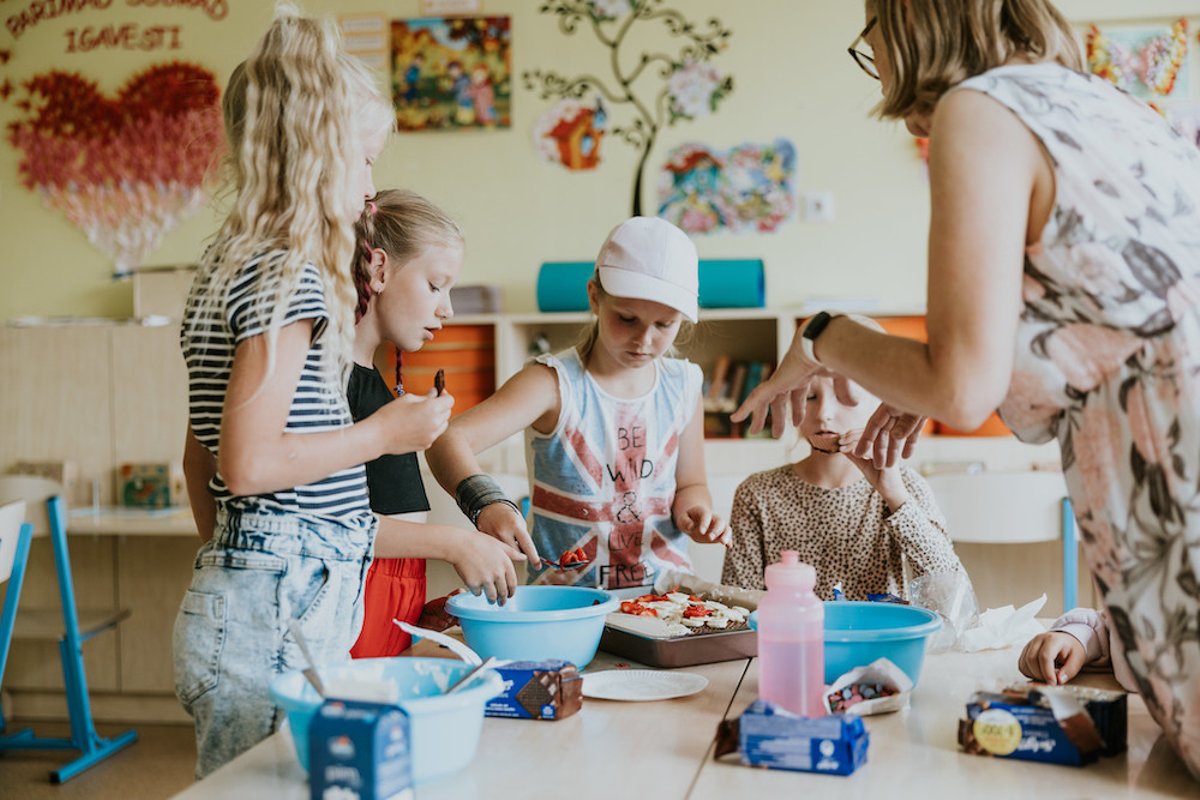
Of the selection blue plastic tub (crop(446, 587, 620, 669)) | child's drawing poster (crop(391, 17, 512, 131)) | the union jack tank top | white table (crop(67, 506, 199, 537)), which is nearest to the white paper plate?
blue plastic tub (crop(446, 587, 620, 669))

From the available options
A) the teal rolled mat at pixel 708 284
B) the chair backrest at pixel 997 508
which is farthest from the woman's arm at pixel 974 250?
the teal rolled mat at pixel 708 284

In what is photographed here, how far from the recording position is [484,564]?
140 cm

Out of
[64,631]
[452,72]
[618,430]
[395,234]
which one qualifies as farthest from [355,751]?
[452,72]

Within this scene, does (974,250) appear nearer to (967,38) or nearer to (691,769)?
(967,38)

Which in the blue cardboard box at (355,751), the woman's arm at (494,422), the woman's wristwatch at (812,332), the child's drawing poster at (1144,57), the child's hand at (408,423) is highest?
the child's drawing poster at (1144,57)

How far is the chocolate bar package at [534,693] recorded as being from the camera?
3.99 feet

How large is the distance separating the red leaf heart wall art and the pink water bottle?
370cm

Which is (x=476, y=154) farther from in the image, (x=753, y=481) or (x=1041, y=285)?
(x=1041, y=285)

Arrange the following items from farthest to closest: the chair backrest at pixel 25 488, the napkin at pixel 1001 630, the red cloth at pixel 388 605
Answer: the chair backrest at pixel 25 488 → the red cloth at pixel 388 605 → the napkin at pixel 1001 630

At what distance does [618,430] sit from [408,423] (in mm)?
838

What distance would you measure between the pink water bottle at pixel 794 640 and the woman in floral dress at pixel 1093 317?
0.72 ft

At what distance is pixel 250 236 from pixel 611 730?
675 millimetres

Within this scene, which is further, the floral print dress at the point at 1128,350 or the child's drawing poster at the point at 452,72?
the child's drawing poster at the point at 452,72

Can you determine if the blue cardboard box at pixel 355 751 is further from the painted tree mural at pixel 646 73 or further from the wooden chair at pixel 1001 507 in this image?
the painted tree mural at pixel 646 73
